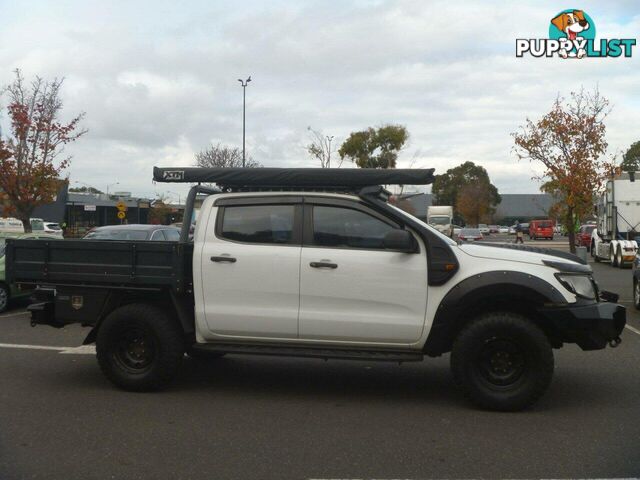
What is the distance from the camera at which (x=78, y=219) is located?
65.6 meters

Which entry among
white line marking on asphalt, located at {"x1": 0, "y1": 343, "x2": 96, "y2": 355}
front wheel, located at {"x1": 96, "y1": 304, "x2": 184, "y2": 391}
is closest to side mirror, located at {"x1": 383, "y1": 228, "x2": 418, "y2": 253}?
front wheel, located at {"x1": 96, "y1": 304, "x2": 184, "y2": 391}

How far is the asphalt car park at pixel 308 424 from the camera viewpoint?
4.38 meters

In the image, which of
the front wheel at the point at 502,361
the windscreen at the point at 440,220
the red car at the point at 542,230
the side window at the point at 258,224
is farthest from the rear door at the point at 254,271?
the red car at the point at 542,230

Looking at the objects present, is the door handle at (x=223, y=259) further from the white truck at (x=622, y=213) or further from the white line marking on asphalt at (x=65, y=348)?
the white truck at (x=622, y=213)

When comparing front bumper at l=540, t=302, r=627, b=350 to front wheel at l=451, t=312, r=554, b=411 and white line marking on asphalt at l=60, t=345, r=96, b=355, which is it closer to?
front wheel at l=451, t=312, r=554, b=411

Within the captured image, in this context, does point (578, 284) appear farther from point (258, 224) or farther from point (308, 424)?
point (258, 224)

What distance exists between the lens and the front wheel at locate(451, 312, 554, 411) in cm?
548

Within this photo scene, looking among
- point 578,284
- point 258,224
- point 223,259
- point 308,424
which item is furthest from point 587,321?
point 223,259

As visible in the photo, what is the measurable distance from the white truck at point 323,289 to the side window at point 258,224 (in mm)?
10

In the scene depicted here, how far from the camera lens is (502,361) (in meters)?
5.63

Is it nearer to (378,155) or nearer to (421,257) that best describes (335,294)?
(421,257)

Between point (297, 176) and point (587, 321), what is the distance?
9.14ft

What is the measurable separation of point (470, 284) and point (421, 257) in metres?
0.47

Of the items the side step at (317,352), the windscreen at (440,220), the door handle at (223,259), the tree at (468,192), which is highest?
the tree at (468,192)
